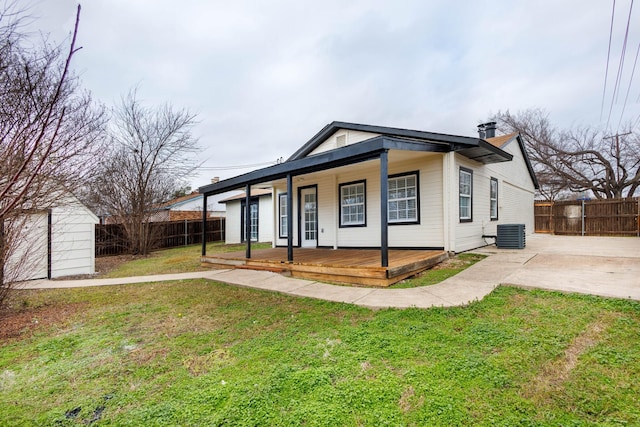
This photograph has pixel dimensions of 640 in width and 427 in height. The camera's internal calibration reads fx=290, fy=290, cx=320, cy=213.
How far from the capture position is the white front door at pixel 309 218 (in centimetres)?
1064

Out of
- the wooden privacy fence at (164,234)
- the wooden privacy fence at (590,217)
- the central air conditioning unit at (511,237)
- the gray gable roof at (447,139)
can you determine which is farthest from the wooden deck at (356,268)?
the wooden privacy fence at (590,217)

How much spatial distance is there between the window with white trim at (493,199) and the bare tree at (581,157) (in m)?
15.4

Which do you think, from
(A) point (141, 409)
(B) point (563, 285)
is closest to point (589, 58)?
(B) point (563, 285)

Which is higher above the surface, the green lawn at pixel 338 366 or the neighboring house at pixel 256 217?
the neighboring house at pixel 256 217

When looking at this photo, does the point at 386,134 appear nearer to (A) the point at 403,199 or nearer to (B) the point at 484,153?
(A) the point at 403,199

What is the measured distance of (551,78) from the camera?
15531 mm

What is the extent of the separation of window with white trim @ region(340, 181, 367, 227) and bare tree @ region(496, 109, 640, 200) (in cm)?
1999

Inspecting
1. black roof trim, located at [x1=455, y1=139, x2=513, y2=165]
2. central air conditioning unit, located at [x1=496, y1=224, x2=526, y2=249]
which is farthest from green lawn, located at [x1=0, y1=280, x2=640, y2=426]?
central air conditioning unit, located at [x1=496, y1=224, x2=526, y2=249]

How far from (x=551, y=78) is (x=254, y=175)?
17.2m

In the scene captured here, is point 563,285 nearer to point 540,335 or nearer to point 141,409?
point 540,335

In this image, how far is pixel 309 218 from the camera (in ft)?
35.6

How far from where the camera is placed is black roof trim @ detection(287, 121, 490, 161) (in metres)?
7.14

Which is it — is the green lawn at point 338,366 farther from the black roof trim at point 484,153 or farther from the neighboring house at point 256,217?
the neighboring house at point 256,217

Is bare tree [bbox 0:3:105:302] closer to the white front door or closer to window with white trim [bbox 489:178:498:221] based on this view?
the white front door
